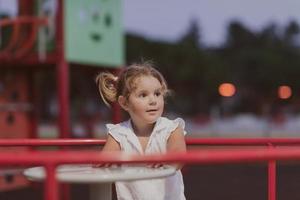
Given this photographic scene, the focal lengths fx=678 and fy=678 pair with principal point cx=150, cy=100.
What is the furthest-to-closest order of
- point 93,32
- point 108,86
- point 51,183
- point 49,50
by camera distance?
point 93,32, point 49,50, point 108,86, point 51,183

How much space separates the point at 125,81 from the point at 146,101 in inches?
5.5

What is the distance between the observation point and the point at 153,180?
2.58 meters

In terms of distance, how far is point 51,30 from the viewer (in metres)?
9.77

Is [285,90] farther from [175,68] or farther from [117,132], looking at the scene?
[117,132]

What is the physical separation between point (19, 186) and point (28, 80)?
168 cm

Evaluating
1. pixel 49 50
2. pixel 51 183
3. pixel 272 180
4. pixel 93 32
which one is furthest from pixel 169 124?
pixel 93 32

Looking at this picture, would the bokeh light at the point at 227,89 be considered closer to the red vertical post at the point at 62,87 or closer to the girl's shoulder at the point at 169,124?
the red vertical post at the point at 62,87

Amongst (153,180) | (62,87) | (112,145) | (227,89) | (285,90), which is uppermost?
(112,145)

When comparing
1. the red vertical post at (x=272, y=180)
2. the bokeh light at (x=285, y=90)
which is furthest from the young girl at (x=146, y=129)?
the bokeh light at (x=285, y=90)

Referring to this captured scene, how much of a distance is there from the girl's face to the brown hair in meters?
0.02

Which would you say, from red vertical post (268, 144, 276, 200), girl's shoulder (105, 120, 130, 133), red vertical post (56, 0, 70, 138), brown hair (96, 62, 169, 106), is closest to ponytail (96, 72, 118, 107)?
brown hair (96, 62, 169, 106)

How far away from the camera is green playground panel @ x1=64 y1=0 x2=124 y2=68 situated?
9.88 meters

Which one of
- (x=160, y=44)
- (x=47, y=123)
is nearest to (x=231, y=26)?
(x=160, y=44)

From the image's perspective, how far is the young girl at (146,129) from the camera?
8.54 feet
